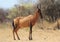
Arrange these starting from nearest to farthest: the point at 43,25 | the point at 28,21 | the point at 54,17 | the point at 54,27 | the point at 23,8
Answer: the point at 28,21 → the point at 54,27 → the point at 43,25 → the point at 54,17 → the point at 23,8

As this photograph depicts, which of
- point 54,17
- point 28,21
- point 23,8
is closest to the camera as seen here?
point 28,21

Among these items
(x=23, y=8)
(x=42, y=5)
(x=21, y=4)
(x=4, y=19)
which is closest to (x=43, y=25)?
(x=42, y=5)

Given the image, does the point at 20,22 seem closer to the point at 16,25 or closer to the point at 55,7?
the point at 16,25

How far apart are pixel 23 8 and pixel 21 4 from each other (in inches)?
75.3

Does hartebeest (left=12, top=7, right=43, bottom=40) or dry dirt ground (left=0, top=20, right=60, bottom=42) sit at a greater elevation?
hartebeest (left=12, top=7, right=43, bottom=40)

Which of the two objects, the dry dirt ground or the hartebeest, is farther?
the hartebeest

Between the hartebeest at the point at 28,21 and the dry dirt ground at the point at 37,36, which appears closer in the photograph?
the dry dirt ground at the point at 37,36

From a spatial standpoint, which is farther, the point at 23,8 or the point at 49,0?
the point at 23,8

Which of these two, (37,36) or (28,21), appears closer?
(28,21)

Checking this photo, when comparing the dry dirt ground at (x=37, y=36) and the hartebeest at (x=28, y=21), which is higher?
the hartebeest at (x=28, y=21)

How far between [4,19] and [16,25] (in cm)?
1776

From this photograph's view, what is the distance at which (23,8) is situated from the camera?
29031 mm

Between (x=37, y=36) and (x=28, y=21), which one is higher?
(x=28, y=21)

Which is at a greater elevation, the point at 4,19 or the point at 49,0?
the point at 49,0
